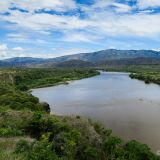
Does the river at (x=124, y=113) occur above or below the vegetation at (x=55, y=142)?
below

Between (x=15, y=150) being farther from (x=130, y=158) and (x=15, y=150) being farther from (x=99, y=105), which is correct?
(x=99, y=105)

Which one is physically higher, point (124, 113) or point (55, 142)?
point (55, 142)

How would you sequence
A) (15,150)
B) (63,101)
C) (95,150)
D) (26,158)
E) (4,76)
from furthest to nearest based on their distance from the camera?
(4,76) < (63,101) < (95,150) < (15,150) < (26,158)

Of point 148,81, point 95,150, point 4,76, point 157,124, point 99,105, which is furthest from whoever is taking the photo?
point 148,81

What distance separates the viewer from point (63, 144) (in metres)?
18.2

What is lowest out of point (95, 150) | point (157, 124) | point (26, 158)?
point (157, 124)

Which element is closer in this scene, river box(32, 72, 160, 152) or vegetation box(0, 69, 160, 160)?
vegetation box(0, 69, 160, 160)

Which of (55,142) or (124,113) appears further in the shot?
(124,113)

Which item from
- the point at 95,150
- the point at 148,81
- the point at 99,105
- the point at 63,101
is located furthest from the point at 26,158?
the point at 148,81

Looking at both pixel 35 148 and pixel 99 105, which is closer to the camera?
pixel 35 148

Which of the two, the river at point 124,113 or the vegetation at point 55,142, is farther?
the river at point 124,113

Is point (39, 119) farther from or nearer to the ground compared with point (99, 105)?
farther from the ground

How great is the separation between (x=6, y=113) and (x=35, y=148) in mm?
11750

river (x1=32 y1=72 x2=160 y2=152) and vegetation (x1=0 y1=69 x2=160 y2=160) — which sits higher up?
vegetation (x1=0 y1=69 x2=160 y2=160)
